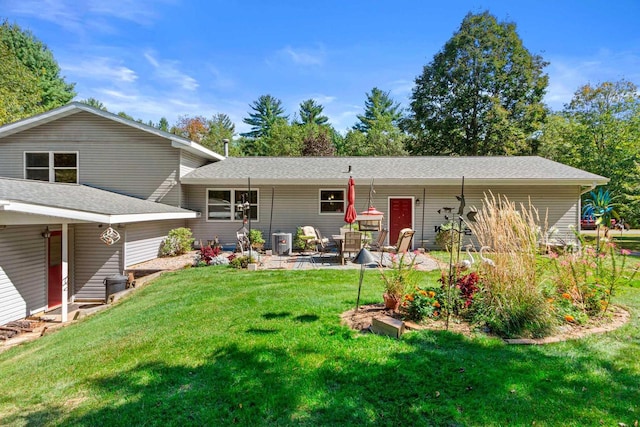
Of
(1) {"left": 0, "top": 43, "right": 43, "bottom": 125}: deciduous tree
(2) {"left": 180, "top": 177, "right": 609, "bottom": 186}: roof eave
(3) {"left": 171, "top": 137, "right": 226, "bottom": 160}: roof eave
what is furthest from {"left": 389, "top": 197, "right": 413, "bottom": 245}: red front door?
(1) {"left": 0, "top": 43, "right": 43, "bottom": 125}: deciduous tree

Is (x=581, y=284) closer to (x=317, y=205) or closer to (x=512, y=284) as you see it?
(x=512, y=284)

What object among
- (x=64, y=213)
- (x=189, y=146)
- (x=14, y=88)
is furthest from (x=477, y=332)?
(x=14, y=88)

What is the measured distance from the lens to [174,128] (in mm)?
35844

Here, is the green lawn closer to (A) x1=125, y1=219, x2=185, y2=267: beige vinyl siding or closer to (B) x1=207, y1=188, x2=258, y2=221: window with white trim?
(A) x1=125, y1=219, x2=185, y2=267: beige vinyl siding

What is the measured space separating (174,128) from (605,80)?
3757 cm

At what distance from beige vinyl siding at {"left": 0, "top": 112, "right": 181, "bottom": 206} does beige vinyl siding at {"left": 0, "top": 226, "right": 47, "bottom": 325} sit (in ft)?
14.9

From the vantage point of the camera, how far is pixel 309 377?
3.02 meters

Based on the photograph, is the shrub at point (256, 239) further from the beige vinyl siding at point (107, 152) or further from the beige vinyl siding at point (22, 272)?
the beige vinyl siding at point (22, 272)

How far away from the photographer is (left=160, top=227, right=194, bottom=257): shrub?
36.8ft

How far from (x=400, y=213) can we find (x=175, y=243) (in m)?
8.44

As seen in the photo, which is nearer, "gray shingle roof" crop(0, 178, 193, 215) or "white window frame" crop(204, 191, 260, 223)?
"gray shingle roof" crop(0, 178, 193, 215)

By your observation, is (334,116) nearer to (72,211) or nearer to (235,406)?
(72,211)

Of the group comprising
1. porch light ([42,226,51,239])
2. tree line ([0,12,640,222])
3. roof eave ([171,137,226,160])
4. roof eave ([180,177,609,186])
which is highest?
tree line ([0,12,640,222])

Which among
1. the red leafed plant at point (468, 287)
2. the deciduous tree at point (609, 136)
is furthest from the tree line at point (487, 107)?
the red leafed plant at point (468, 287)
